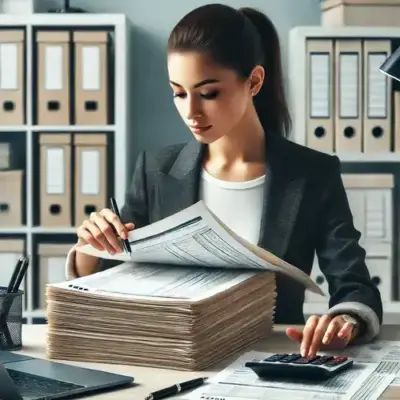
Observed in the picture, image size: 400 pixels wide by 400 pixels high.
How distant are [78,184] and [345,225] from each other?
154 cm

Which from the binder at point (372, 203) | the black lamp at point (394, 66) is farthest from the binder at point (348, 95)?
the black lamp at point (394, 66)

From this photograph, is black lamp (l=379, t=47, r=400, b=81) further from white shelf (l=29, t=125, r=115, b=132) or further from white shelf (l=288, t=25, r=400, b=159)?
white shelf (l=29, t=125, r=115, b=132)

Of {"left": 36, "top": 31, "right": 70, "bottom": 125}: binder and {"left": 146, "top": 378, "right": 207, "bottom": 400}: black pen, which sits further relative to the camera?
{"left": 36, "top": 31, "right": 70, "bottom": 125}: binder

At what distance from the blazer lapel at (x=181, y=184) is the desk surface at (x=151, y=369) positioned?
421mm

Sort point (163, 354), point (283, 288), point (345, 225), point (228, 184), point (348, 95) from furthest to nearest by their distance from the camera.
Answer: point (348, 95) → point (228, 184) → point (345, 225) → point (283, 288) → point (163, 354)

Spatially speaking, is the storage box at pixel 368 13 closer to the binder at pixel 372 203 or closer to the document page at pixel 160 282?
the binder at pixel 372 203

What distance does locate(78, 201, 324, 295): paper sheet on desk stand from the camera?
1.12m

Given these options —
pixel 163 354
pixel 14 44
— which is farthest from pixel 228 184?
pixel 14 44

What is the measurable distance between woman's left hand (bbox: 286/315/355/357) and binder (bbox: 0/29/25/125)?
6.61ft

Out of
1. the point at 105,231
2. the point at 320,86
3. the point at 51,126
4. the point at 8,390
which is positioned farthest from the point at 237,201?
the point at 51,126

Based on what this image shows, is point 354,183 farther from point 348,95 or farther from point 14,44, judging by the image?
point 14,44

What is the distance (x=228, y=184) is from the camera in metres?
1.71

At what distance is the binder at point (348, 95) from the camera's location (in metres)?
2.89

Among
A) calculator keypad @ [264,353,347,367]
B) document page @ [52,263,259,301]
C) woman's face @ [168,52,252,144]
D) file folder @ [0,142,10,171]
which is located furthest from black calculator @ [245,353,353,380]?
file folder @ [0,142,10,171]
